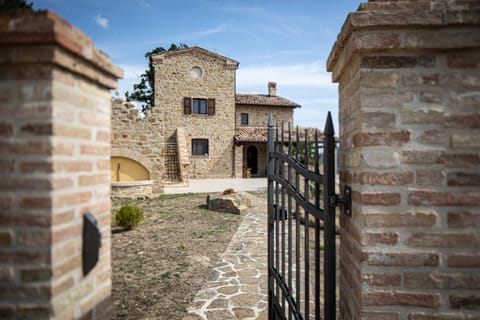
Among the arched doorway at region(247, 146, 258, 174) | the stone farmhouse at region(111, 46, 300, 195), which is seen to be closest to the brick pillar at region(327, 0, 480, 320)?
the stone farmhouse at region(111, 46, 300, 195)

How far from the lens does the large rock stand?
351 inches

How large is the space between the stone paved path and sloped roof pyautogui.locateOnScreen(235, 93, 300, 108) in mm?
15805

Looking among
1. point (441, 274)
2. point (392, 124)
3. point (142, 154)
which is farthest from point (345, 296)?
point (142, 154)

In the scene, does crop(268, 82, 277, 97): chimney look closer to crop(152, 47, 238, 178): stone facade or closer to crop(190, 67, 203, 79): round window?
crop(152, 47, 238, 178): stone facade

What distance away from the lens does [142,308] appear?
135 inches

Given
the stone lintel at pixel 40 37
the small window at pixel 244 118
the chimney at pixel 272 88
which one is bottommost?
the stone lintel at pixel 40 37

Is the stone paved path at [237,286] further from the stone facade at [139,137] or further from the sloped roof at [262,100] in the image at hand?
the sloped roof at [262,100]

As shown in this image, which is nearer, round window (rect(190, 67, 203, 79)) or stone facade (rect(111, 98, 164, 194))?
→ stone facade (rect(111, 98, 164, 194))

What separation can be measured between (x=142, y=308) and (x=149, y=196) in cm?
801

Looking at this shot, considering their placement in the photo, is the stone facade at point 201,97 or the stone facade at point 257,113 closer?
the stone facade at point 201,97

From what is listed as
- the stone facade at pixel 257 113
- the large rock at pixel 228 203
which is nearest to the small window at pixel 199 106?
the stone facade at pixel 257 113

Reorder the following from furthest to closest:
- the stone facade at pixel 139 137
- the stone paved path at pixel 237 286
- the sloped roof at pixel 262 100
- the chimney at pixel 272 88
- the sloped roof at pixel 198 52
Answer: the chimney at pixel 272 88
the sloped roof at pixel 262 100
the sloped roof at pixel 198 52
the stone facade at pixel 139 137
the stone paved path at pixel 237 286

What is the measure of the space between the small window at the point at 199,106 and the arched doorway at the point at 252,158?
444cm

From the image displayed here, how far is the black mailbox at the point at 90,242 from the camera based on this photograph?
136cm
